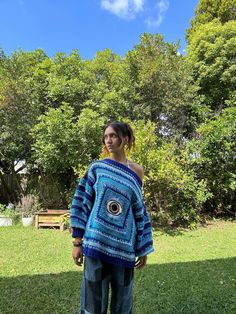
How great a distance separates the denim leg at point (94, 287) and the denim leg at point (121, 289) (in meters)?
0.06

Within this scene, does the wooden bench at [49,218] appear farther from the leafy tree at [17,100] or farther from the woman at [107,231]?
the woman at [107,231]

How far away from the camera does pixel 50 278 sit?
375 centimetres

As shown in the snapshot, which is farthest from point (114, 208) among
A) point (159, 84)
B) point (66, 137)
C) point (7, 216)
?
point (159, 84)

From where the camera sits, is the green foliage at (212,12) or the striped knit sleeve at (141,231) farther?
the green foliage at (212,12)

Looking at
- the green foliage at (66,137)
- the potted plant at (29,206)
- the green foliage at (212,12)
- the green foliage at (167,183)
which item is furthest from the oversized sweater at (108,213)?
the green foliage at (212,12)

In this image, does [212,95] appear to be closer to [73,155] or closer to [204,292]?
[73,155]

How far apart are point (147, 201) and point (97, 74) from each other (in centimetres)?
406

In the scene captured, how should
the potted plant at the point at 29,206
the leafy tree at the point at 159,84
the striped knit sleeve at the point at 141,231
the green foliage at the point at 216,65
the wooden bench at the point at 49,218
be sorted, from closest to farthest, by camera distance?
1. the striped knit sleeve at the point at 141,231
2. the wooden bench at the point at 49,218
3. the potted plant at the point at 29,206
4. the leafy tree at the point at 159,84
5. the green foliage at the point at 216,65

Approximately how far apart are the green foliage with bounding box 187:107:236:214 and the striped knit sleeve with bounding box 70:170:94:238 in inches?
251

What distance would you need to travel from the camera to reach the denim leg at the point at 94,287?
1624 millimetres

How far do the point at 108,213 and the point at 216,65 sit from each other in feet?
30.7

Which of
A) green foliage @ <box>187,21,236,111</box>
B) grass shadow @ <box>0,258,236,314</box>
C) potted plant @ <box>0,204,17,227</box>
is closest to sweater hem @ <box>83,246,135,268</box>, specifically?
grass shadow @ <box>0,258,236,314</box>

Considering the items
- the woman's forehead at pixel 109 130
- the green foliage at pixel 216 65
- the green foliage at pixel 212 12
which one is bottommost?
the woman's forehead at pixel 109 130

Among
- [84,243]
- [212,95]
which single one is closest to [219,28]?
[212,95]
